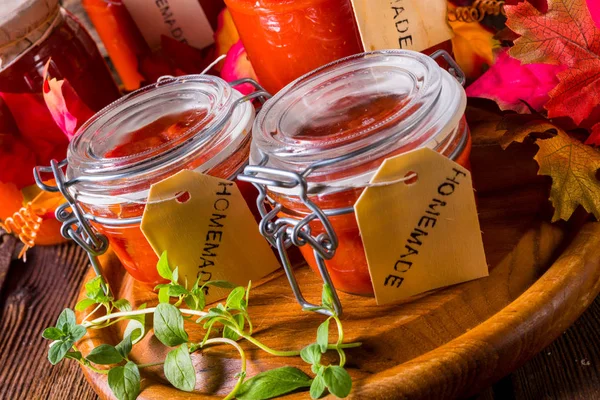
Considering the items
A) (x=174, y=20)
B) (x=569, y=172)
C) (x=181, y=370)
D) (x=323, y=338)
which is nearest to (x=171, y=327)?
(x=181, y=370)

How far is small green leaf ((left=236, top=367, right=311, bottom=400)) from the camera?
58 cm

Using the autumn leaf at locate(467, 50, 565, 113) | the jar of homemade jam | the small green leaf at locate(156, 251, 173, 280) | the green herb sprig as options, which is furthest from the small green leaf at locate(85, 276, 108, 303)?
the autumn leaf at locate(467, 50, 565, 113)

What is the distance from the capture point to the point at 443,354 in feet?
1.80

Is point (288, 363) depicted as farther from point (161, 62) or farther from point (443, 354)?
point (161, 62)

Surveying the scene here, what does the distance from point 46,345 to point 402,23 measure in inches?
21.7

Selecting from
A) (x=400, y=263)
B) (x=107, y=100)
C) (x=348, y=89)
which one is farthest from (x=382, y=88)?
(x=107, y=100)

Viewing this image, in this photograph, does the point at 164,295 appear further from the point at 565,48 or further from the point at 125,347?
the point at 565,48

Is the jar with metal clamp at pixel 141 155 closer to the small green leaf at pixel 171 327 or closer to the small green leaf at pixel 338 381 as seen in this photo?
the small green leaf at pixel 171 327

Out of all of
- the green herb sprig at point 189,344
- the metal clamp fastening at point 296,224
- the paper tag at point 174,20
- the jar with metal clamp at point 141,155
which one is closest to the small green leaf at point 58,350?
the green herb sprig at point 189,344

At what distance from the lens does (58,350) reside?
0.67 m

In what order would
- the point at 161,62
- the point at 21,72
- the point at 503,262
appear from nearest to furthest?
the point at 503,262
the point at 21,72
the point at 161,62

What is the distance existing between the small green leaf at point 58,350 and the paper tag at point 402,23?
0.41 metres

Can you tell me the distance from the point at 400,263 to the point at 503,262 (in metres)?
0.10

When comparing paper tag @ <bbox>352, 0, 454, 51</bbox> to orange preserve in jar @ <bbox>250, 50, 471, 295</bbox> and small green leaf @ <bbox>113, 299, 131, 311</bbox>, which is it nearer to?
orange preserve in jar @ <bbox>250, 50, 471, 295</bbox>
